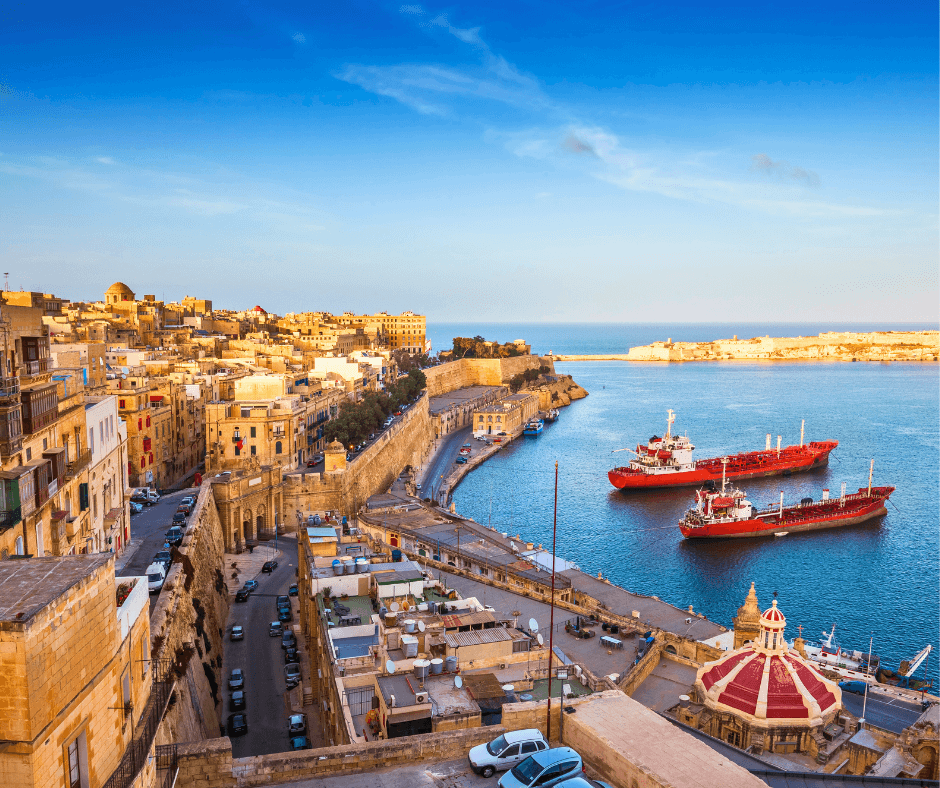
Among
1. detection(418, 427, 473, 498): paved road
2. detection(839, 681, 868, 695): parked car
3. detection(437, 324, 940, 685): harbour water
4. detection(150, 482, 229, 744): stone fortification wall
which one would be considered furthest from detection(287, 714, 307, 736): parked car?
detection(418, 427, 473, 498): paved road

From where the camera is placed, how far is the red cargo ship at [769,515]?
108 feet

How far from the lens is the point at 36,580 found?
4.86 meters

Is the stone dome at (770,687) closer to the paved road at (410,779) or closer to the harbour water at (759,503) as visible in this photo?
the paved road at (410,779)

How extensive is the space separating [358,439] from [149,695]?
97.6ft

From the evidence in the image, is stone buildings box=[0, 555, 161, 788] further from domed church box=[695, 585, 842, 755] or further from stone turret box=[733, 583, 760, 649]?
stone turret box=[733, 583, 760, 649]

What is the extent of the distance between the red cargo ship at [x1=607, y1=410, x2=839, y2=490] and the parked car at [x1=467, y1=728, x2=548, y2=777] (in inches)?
1440

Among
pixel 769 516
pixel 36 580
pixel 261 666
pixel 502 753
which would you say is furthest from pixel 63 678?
pixel 769 516

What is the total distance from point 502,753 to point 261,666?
37.8 feet

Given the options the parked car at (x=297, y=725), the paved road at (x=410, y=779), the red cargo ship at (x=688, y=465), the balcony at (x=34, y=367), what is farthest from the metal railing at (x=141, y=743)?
the red cargo ship at (x=688, y=465)

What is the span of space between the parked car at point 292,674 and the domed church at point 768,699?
8.02 metres

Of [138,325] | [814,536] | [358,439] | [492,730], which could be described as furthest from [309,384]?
[492,730]

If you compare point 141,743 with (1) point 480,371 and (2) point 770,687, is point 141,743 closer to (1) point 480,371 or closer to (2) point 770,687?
(2) point 770,687

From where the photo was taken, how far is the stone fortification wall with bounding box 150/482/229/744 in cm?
1083

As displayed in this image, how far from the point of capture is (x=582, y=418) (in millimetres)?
71000
